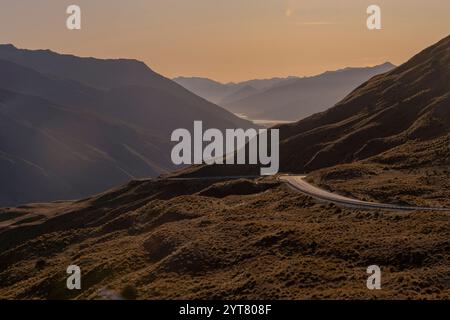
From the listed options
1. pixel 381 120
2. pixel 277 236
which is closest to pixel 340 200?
pixel 277 236

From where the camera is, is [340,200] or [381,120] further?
[381,120]

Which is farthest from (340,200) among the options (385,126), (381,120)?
(381,120)

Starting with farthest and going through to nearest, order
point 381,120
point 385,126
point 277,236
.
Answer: point 381,120, point 385,126, point 277,236

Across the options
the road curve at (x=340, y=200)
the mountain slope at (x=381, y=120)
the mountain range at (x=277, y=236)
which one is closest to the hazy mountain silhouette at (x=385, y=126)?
the mountain slope at (x=381, y=120)

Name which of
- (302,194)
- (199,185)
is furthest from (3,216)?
(302,194)

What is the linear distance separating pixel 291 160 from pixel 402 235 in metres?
84.7

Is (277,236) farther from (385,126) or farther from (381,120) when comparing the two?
(381,120)

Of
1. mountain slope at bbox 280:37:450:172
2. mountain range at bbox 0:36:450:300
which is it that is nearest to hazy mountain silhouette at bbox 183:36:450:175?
mountain slope at bbox 280:37:450:172

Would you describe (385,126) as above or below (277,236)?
above

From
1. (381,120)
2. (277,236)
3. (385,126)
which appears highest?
(381,120)

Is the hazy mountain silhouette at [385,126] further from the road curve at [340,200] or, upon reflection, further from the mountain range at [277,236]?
the road curve at [340,200]

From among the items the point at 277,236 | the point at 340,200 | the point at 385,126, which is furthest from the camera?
the point at 385,126

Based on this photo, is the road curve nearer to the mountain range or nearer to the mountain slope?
the mountain range
